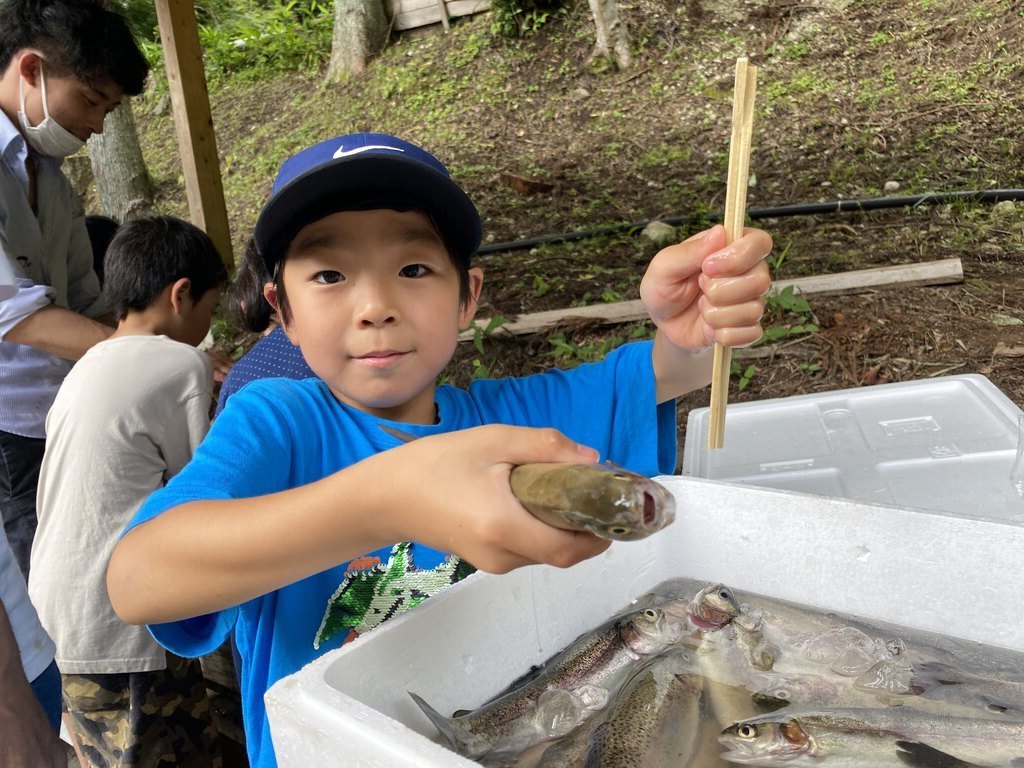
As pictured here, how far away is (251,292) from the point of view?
2.15m

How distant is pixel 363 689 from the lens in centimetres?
111

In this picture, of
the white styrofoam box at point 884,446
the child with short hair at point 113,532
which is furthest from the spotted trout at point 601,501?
the child with short hair at point 113,532

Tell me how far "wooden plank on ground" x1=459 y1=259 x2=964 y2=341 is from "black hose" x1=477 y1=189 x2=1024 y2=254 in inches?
50.4

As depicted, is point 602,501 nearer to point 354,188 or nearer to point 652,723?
point 652,723

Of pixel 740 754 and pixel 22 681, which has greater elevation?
pixel 740 754

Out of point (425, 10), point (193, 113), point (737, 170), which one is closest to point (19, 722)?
point (737, 170)

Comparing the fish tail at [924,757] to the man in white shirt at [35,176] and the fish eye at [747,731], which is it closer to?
the fish eye at [747,731]

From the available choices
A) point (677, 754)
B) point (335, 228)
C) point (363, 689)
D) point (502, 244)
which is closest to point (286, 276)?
point (335, 228)

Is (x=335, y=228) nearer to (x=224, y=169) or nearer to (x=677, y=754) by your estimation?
(x=677, y=754)

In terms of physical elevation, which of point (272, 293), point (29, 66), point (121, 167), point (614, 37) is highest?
point (614, 37)

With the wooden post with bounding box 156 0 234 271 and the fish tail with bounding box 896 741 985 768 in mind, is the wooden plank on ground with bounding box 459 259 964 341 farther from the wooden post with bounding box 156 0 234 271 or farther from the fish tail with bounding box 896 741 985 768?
the fish tail with bounding box 896 741 985 768

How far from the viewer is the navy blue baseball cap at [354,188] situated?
1.46 metres

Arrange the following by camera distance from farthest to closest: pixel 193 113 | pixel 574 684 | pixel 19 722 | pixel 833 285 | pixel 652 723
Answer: pixel 833 285 → pixel 193 113 → pixel 19 722 → pixel 574 684 → pixel 652 723

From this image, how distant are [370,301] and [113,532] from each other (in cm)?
160
